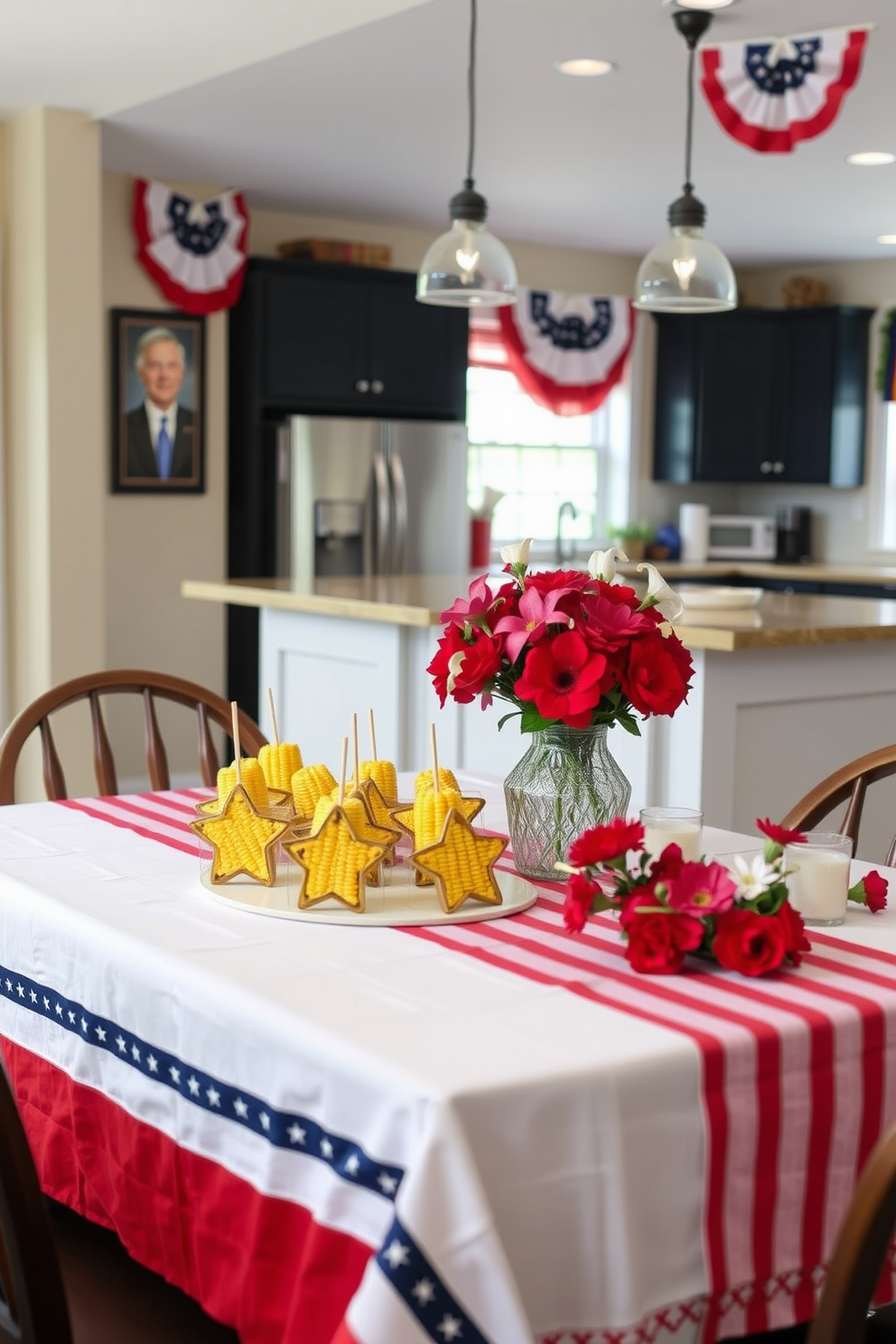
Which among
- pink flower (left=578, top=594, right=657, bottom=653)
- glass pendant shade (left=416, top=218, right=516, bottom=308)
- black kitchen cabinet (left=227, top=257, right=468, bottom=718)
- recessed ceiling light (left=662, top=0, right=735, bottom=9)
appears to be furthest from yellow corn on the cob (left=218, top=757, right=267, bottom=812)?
black kitchen cabinet (left=227, top=257, right=468, bottom=718)

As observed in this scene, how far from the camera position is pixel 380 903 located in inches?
64.2

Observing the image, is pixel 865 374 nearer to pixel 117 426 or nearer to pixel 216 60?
pixel 117 426

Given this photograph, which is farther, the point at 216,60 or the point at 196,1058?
the point at 216,60

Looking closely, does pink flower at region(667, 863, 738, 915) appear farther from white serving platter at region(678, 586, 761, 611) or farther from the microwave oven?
the microwave oven

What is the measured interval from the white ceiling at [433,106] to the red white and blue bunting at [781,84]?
147 mm

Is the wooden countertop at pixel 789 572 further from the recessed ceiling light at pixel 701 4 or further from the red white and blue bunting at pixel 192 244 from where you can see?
the recessed ceiling light at pixel 701 4

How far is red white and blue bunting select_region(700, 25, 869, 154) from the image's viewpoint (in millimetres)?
3273

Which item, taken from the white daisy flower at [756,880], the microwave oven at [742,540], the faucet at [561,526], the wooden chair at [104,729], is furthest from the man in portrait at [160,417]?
the white daisy flower at [756,880]

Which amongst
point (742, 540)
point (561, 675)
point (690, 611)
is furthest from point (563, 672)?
point (742, 540)

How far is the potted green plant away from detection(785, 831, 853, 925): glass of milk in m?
5.72

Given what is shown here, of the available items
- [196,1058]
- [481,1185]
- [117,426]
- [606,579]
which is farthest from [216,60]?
[481,1185]

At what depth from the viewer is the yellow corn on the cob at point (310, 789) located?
1771mm

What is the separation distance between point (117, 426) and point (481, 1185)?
5.09 m

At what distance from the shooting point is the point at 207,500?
6133mm
